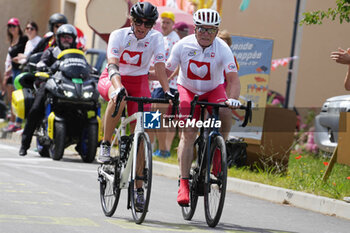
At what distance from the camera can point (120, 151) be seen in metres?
8.05

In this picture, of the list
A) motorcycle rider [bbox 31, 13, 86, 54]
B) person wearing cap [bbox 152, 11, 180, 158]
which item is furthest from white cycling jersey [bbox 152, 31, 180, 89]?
motorcycle rider [bbox 31, 13, 86, 54]

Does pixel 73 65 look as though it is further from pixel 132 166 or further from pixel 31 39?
pixel 132 166

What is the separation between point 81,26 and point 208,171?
20.5m

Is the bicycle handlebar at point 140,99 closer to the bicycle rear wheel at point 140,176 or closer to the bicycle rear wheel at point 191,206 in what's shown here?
the bicycle rear wheel at point 140,176

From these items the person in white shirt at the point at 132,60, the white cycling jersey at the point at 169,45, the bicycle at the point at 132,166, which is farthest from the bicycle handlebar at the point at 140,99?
the white cycling jersey at the point at 169,45

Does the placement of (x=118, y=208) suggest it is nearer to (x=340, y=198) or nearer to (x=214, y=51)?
(x=214, y=51)

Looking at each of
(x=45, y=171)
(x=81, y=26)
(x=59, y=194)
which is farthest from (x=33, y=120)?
(x=81, y=26)

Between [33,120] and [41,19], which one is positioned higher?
[41,19]

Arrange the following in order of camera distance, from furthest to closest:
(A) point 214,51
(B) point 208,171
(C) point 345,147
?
(C) point 345,147 < (A) point 214,51 < (B) point 208,171

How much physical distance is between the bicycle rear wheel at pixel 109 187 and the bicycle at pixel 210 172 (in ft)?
2.16

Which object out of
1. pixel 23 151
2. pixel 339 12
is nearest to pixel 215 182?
pixel 339 12

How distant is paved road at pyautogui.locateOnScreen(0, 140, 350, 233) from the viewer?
739 centimetres

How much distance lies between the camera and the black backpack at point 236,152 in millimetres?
12367

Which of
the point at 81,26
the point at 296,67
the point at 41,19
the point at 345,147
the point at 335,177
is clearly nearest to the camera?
the point at 345,147
